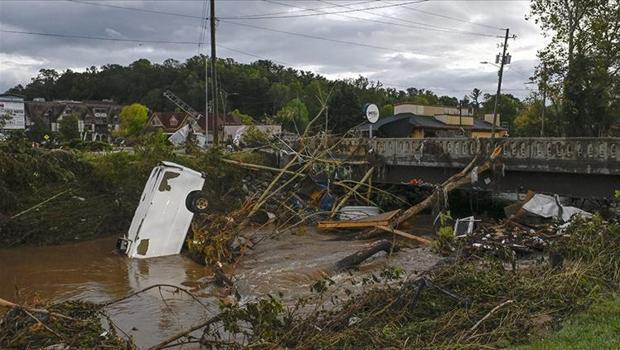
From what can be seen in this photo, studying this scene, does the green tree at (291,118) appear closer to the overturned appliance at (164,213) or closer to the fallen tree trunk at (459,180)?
the fallen tree trunk at (459,180)

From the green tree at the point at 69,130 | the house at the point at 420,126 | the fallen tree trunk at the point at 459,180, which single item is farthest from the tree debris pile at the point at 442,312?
the green tree at the point at 69,130

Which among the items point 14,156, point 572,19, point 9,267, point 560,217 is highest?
point 572,19

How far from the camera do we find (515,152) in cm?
1850

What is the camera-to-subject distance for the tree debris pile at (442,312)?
6.29 meters

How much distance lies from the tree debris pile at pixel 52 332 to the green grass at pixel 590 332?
419 centimetres

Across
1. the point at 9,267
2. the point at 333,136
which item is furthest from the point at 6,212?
the point at 333,136

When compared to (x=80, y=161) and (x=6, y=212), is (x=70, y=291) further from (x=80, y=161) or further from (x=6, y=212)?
(x=80, y=161)

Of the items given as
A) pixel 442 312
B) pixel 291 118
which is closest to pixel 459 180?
pixel 291 118

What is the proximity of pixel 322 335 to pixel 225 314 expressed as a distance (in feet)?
3.48

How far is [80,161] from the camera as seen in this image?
19375mm

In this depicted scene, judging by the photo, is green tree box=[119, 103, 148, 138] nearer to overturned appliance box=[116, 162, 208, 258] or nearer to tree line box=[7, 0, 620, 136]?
tree line box=[7, 0, 620, 136]

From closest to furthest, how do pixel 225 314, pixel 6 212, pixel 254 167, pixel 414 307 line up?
pixel 225 314
pixel 414 307
pixel 6 212
pixel 254 167

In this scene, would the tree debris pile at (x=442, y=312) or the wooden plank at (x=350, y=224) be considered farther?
the wooden plank at (x=350, y=224)

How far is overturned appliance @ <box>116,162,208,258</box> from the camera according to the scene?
1430 cm
